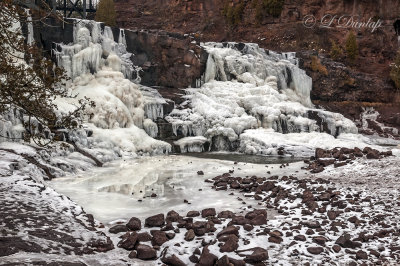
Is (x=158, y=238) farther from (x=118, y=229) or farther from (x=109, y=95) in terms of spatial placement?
(x=109, y=95)

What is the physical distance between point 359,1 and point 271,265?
147 ft

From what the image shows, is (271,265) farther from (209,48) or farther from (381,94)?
(381,94)

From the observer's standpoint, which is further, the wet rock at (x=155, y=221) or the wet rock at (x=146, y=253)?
the wet rock at (x=155, y=221)

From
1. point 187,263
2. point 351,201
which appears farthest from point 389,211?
point 187,263

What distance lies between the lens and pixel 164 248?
6398 millimetres

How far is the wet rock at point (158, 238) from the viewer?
663 centimetres

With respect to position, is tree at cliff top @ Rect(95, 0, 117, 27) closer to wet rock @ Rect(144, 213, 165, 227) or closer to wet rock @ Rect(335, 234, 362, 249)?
wet rock @ Rect(144, 213, 165, 227)

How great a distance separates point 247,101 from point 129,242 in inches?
799

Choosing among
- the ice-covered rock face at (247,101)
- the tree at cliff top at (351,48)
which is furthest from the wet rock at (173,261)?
the tree at cliff top at (351,48)

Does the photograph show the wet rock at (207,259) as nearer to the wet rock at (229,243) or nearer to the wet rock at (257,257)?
the wet rock at (229,243)

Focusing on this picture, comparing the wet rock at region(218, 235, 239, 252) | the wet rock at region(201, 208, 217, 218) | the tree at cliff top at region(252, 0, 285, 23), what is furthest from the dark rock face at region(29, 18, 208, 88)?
the wet rock at region(218, 235, 239, 252)

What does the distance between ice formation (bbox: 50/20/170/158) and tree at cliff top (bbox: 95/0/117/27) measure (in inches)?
772

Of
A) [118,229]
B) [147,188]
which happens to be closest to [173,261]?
[118,229]

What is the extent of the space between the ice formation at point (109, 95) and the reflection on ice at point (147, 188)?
2.46 metres
